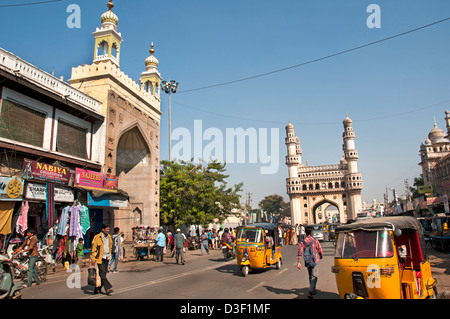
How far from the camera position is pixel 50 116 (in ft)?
50.6

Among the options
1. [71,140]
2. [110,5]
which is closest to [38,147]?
[71,140]

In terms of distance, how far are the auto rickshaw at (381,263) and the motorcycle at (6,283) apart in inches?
254

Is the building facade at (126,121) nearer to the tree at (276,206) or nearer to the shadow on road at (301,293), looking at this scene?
the shadow on road at (301,293)

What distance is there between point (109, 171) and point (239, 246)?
10.4 meters

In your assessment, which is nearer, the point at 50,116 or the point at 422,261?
the point at 422,261

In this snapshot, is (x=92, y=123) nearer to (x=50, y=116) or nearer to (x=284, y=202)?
(x=50, y=116)

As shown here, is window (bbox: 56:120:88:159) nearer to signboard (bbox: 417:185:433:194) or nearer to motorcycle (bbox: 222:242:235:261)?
motorcycle (bbox: 222:242:235:261)

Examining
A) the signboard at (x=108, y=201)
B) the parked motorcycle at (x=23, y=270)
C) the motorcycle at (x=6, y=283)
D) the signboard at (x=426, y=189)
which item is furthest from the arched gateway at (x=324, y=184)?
the motorcycle at (x=6, y=283)

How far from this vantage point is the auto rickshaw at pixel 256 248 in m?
11.4

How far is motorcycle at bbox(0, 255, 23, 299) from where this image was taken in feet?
20.0

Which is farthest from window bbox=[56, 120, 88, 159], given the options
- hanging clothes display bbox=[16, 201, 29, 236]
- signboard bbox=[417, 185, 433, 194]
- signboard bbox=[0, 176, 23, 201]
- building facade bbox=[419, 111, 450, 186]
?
building facade bbox=[419, 111, 450, 186]

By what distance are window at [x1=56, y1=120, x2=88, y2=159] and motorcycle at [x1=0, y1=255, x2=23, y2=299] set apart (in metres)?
10.4

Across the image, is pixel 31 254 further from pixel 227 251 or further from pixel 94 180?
pixel 227 251
